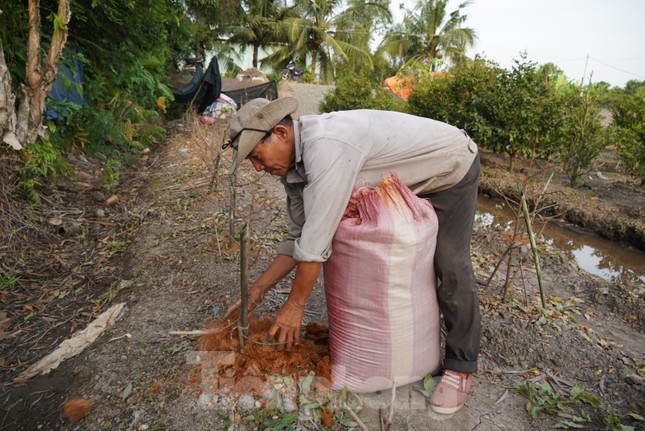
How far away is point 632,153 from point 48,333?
368 inches

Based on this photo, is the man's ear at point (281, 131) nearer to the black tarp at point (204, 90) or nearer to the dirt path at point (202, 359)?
the dirt path at point (202, 359)

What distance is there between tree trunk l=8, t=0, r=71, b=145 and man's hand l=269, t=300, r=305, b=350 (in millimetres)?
3115

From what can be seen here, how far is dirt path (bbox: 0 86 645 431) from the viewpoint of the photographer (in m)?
1.66

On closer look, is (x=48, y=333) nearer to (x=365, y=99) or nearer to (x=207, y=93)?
(x=207, y=93)

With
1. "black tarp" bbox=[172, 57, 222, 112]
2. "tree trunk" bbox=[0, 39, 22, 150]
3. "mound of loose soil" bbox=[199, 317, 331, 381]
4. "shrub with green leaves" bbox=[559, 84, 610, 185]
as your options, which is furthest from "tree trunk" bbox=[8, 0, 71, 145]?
"shrub with green leaves" bbox=[559, 84, 610, 185]

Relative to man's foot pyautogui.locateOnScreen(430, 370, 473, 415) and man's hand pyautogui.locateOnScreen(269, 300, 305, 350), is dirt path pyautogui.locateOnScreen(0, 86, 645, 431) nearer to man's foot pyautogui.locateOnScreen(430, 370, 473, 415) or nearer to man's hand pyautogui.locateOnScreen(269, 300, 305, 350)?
man's foot pyautogui.locateOnScreen(430, 370, 473, 415)

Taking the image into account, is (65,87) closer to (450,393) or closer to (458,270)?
(458,270)

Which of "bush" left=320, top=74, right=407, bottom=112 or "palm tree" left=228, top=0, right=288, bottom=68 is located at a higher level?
"palm tree" left=228, top=0, right=288, bottom=68

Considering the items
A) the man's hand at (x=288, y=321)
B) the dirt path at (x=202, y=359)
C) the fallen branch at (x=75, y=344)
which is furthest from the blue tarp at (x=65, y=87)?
the man's hand at (x=288, y=321)

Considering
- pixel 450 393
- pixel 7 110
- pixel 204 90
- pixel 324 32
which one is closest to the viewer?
pixel 450 393

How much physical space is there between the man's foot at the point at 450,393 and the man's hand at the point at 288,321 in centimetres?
64

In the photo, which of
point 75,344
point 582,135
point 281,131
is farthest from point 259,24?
point 281,131

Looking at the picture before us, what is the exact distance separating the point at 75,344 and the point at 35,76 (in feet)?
8.28

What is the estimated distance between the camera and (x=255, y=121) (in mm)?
1433
